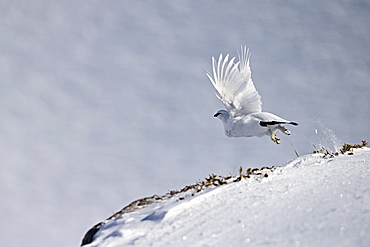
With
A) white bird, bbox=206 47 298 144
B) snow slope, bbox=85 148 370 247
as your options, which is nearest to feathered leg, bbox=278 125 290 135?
white bird, bbox=206 47 298 144

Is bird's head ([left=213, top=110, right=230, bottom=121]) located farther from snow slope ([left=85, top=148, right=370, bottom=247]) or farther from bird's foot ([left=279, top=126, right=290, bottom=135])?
snow slope ([left=85, top=148, right=370, bottom=247])

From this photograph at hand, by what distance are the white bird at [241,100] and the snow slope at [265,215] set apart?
11.6 feet

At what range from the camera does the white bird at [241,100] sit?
9.60 m

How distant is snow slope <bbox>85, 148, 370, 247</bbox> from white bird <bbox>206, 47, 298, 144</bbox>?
11.6 ft

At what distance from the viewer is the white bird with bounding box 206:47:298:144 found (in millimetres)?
9602

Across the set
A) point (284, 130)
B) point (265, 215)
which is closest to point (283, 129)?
point (284, 130)

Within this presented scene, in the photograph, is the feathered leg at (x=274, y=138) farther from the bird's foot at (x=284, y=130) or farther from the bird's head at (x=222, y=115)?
the bird's head at (x=222, y=115)

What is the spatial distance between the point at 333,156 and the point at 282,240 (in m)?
4.19

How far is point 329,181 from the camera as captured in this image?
17.3 feet

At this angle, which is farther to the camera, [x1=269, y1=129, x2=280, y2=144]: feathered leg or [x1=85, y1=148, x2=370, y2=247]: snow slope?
[x1=269, y1=129, x2=280, y2=144]: feathered leg

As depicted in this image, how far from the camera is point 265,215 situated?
4539 mm

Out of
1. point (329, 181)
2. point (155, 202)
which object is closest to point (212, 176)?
point (155, 202)

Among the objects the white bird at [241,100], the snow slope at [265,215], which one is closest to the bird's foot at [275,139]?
the white bird at [241,100]

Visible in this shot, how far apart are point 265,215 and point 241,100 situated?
541cm
